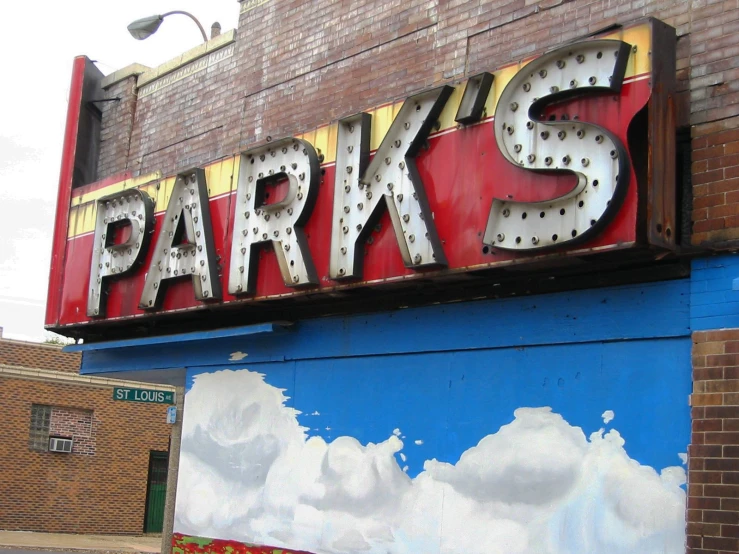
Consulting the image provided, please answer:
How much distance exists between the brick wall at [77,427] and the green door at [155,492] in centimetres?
199

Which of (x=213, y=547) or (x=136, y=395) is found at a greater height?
(x=136, y=395)

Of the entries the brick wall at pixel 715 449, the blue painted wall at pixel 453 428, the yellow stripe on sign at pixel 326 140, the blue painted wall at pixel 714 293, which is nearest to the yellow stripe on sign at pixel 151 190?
the yellow stripe on sign at pixel 326 140

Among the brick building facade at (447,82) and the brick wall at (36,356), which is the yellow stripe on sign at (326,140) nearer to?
the brick building facade at (447,82)

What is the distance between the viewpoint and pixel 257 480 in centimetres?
1045

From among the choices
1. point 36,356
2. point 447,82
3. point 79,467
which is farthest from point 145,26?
point 79,467

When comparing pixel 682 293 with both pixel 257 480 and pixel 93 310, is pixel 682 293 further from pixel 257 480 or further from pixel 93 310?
pixel 93 310

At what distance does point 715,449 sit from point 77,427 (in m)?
22.6

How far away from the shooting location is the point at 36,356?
26359 millimetres

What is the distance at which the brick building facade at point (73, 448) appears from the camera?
83.4ft

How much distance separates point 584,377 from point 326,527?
3296 mm

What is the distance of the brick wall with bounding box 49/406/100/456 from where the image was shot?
26156 millimetres

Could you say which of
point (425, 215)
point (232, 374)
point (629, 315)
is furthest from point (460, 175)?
point (232, 374)

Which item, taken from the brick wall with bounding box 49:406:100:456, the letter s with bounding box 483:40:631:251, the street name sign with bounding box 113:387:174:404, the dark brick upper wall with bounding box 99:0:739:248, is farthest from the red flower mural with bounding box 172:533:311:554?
the brick wall with bounding box 49:406:100:456

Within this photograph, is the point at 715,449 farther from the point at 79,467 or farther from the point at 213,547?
the point at 79,467
